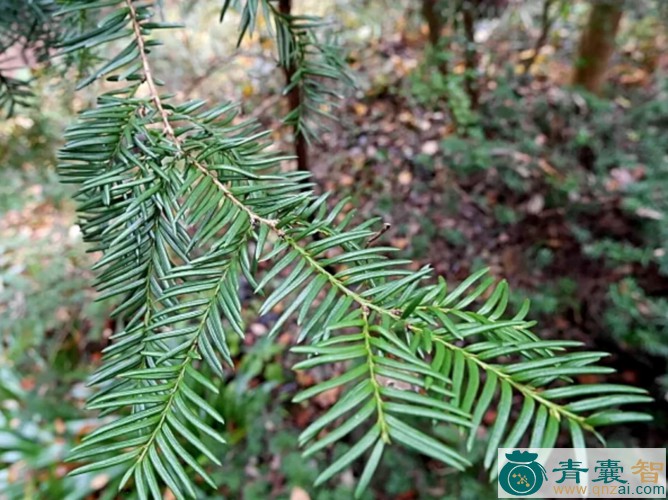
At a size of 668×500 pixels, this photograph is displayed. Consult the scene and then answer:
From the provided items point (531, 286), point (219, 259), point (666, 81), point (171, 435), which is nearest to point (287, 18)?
point (219, 259)

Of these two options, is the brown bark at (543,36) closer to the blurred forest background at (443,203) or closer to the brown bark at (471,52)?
the blurred forest background at (443,203)

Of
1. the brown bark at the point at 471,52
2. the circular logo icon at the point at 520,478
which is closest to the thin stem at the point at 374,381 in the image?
the circular logo icon at the point at 520,478

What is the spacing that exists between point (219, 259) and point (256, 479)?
1273mm

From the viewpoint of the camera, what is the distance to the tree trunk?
5.76 feet

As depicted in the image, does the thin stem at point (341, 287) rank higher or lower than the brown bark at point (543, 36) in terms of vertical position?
higher

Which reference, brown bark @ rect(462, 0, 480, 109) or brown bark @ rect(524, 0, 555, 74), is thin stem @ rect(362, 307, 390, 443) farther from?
brown bark @ rect(524, 0, 555, 74)

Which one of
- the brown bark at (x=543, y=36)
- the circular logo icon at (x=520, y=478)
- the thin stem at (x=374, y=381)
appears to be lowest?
the circular logo icon at (x=520, y=478)

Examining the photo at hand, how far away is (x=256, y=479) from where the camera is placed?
1.40 meters

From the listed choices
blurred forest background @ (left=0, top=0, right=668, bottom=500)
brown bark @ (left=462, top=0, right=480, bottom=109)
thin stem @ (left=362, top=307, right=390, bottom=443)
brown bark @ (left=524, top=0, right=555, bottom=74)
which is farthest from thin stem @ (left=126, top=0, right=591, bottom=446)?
brown bark @ (left=524, top=0, right=555, bottom=74)

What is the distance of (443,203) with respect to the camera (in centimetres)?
161

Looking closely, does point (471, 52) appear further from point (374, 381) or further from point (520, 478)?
point (374, 381)

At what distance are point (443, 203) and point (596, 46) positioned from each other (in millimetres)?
876

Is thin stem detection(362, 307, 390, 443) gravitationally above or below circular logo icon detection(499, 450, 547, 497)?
above

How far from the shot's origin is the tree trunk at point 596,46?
1.76 metres
